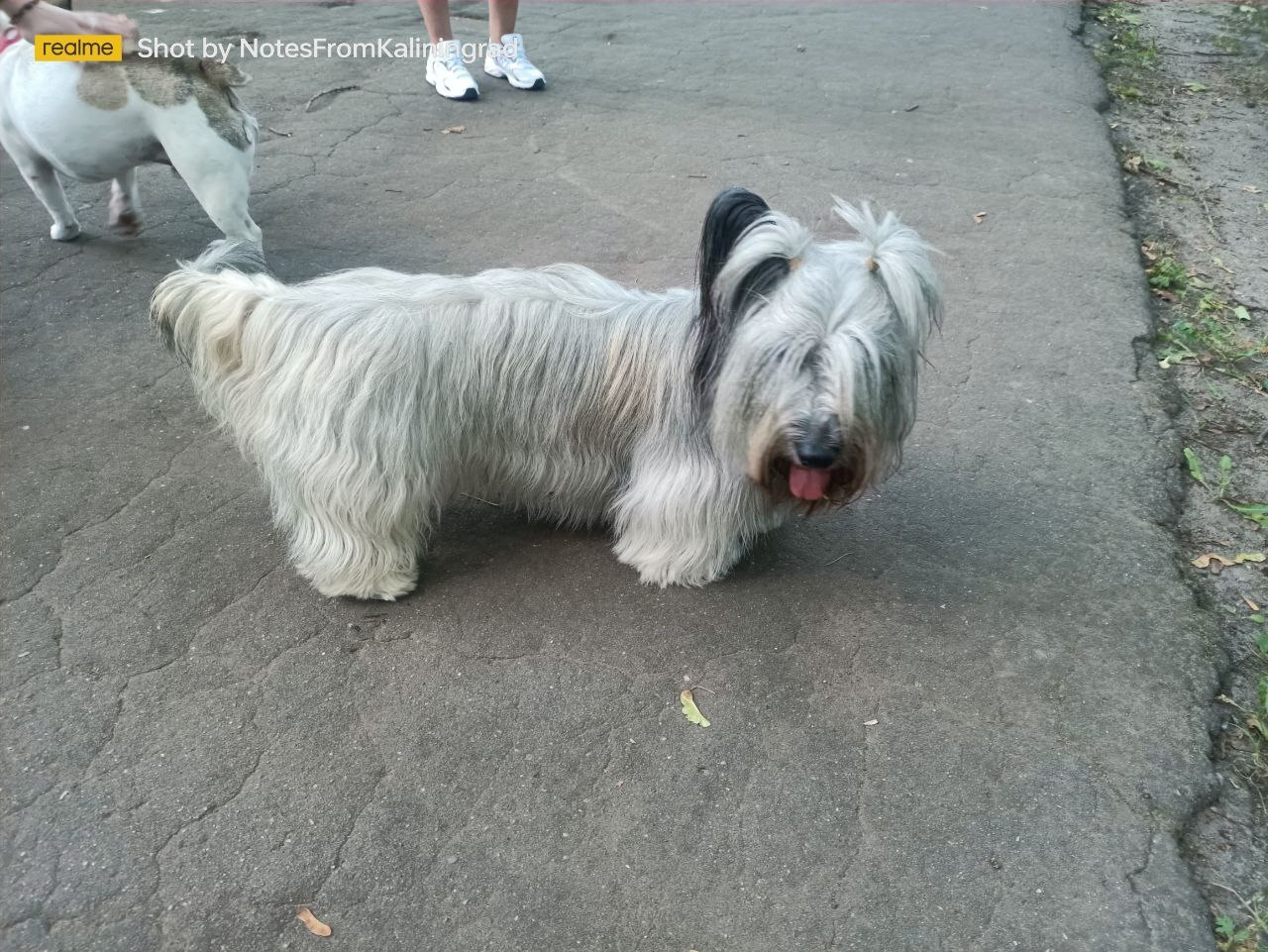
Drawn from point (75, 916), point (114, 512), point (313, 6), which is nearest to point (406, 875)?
point (75, 916)

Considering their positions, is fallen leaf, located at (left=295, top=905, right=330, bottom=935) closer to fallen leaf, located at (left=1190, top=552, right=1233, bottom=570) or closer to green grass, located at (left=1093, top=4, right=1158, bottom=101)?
fallen leaf, located at (left=1190, top=552, right=1233, bottom=570)

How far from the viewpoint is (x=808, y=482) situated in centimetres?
265

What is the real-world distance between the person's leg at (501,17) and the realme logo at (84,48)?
3256 mm

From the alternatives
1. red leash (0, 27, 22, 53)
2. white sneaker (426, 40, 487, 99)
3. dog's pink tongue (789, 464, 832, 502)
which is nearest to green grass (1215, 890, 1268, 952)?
dog's pink tongue (789, 464, 832, 502)

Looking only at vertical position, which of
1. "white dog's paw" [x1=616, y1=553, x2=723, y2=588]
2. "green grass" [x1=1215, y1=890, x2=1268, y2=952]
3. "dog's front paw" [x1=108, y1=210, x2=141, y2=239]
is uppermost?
"dog's front paw" [x1=108, y1=210, x2=141, y2=239]

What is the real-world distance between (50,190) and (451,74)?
2.97 metres

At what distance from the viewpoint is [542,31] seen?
8.06 meters

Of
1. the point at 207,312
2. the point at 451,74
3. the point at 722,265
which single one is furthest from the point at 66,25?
the point at 722,265

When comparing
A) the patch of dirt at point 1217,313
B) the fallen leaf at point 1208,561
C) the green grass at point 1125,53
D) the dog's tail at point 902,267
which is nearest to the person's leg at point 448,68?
the patch of dirt at point 1217,313

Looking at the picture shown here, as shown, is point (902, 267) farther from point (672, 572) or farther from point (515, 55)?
point (515, 55)

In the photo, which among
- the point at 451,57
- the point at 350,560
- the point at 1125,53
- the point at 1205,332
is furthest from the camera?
the point at 1125,53

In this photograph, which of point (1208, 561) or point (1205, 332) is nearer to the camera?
point (1208, 561)

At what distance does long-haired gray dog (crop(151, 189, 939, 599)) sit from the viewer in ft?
8.17

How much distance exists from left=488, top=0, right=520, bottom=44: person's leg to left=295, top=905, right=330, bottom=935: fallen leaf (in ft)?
20.0
